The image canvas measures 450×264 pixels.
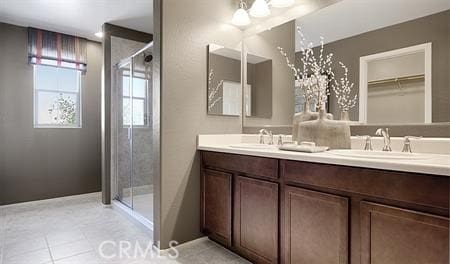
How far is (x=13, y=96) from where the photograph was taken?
3.32 m

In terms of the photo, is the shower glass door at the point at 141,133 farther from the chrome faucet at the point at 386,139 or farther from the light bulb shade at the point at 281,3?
the chrome faucet at the point at 386,139

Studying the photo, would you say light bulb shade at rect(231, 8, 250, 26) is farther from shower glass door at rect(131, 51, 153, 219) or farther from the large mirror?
shower glass door at rect(131, 51, 153, 219)

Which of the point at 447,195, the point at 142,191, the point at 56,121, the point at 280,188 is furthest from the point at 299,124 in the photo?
the point at 56,121

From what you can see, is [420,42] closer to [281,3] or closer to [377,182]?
[377,182]

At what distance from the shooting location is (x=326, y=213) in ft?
4.44

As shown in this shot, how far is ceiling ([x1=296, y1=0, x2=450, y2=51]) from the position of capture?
155cm

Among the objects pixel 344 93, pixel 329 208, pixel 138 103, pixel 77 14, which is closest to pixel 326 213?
pixel 329 208

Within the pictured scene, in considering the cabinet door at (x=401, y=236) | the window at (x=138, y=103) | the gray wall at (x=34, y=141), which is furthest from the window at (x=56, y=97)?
the cabinet door at (x=401, y=236)

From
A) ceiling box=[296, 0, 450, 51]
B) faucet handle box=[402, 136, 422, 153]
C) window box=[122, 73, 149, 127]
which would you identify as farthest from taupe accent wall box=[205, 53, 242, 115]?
faucet handle box=[402, 136, 422, 153]

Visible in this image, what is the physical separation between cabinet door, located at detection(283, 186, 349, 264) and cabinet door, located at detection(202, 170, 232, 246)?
554mm

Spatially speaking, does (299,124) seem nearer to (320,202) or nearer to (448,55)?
(320,202)

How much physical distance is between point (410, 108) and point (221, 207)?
4.87 feet

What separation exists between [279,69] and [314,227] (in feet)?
4.77

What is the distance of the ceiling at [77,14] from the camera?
282 cm
